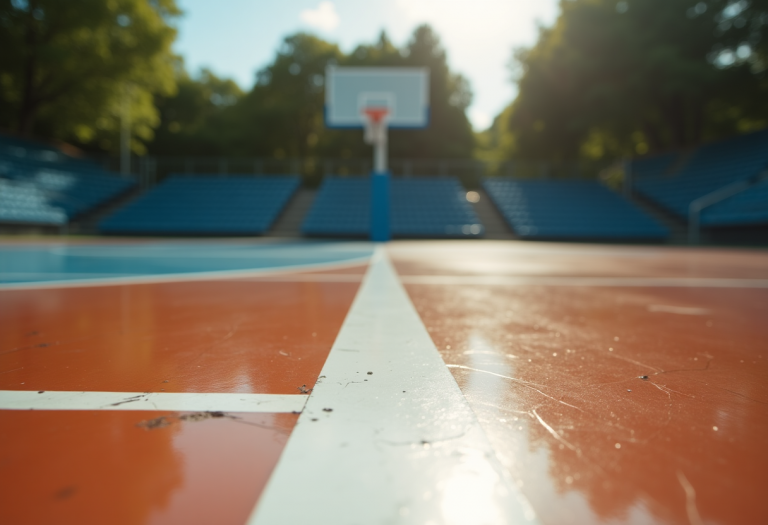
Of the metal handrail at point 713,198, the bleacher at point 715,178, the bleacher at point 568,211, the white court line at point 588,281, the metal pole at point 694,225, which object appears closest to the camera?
the white court line at point 588,281

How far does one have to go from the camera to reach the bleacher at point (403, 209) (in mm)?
13281

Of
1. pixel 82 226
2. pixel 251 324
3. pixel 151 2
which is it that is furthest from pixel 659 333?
pixel 151 2

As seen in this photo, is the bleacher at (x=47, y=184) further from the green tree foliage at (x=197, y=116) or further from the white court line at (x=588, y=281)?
the white court line at (x=588, y=281)

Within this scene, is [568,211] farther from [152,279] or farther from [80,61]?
[80,61]

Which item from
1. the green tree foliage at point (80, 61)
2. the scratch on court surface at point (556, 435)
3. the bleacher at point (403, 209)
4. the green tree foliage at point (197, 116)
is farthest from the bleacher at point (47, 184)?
the scratch on court surface at point (556, 435)

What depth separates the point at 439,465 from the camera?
1.99ft

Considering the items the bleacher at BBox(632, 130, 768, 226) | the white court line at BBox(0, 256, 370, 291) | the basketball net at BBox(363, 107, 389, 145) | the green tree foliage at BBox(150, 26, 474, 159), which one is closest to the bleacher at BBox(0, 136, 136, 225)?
the green tree foliage at BBox(150, 26, 474, 159)

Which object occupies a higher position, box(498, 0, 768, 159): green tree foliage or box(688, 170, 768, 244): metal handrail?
box(498, 0, 768, 159): green tree foliage

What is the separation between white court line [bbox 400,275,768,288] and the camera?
311 centimetres

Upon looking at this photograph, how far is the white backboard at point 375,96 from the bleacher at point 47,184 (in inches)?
383

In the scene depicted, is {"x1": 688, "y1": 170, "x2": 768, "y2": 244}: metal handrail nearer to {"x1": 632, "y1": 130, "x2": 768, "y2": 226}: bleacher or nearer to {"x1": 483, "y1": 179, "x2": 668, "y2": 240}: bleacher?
{"x1": 632, "y1": 130, "x2": 768, "y2": 226}: bleacher

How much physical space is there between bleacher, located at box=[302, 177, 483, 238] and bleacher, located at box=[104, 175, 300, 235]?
1.74 m

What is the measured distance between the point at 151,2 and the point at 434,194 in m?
15.3

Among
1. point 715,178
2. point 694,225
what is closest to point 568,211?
point 694,225
